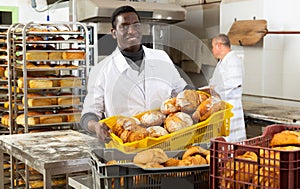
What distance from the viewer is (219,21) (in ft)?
15.4

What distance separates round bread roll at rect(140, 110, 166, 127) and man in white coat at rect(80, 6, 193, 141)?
0.38 m

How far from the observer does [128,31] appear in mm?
2426

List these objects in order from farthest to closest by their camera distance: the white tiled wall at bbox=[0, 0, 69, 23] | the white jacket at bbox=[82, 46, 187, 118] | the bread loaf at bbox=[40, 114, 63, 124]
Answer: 1. the white tiled wall at bbox=[0, 0, 69, 23]
2. the bread loaf at bbox=[40, 114, 63, 124]
3. the white jacket at bbox=[82, 46, 187, 118]

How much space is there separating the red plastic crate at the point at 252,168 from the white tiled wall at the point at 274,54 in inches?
Result: 101

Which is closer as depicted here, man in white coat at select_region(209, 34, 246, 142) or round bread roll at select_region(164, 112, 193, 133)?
round bread roll at select_region(164, 112, 193, 133)

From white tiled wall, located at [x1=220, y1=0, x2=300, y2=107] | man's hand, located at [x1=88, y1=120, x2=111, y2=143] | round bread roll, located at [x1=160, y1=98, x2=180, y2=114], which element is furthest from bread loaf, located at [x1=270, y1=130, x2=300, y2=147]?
white tiled wall, located at [x1=220, y1=0, x2=300, y2=107]

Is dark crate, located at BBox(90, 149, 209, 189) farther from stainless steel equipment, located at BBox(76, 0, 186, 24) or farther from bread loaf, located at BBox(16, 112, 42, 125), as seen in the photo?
stainless steel equipment, located at BBox(76, 0, 186, 24)

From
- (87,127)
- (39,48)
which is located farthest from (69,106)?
(87,127)

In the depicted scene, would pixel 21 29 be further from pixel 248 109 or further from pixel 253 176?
pixel 253 176

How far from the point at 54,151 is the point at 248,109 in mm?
1889

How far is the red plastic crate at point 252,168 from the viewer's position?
1147 mm

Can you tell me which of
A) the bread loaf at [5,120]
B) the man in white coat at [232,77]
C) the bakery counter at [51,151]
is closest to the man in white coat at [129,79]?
the bakery counter at [51,151]

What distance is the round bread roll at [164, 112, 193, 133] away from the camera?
161cm

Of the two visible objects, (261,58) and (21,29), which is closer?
(261,58)
